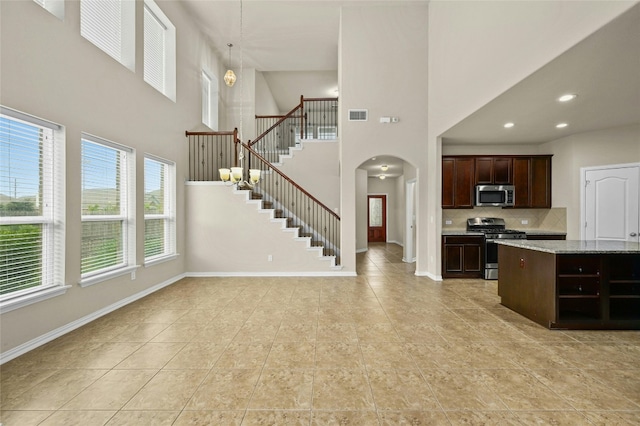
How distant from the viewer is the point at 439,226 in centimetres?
613

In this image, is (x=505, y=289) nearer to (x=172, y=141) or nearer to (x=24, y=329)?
(x=24, y=329)

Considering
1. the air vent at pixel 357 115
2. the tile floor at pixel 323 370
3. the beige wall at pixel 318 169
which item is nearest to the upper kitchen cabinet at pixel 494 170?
the air vent at pixel 357 115

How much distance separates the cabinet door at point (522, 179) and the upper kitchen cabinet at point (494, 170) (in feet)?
0.42

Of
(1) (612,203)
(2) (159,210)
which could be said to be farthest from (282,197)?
(1) (612,203)

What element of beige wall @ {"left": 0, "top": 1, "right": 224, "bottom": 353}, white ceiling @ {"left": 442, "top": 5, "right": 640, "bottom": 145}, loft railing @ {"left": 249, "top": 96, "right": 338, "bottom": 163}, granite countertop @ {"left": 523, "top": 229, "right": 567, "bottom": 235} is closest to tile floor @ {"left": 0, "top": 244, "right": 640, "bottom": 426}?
beige wall @ {"left": 0, "top": 1, "right": 224, "bottom": 353}

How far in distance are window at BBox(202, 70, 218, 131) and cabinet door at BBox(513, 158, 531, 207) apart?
25.4 ft

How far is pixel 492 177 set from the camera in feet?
21.8

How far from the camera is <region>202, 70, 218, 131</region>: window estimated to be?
7982 mm

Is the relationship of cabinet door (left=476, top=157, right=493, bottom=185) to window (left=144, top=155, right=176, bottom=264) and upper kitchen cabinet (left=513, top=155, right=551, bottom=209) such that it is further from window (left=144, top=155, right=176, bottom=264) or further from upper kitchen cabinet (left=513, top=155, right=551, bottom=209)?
window (left=144, top=155, right=176, bottom=264)

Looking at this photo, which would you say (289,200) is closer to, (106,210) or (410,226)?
(410,226)

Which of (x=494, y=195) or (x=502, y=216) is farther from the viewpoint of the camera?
(x=502, y=216)

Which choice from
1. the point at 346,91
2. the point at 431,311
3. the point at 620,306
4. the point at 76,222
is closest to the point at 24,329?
the point at 76,222

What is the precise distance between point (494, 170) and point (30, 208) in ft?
26.3

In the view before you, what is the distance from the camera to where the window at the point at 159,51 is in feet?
17.3
